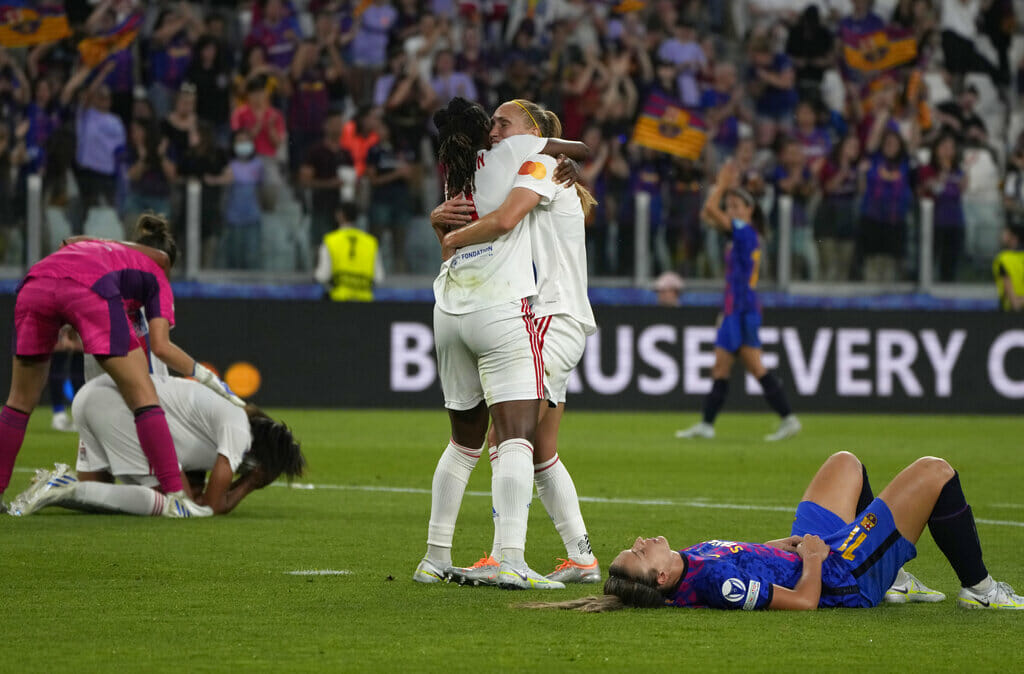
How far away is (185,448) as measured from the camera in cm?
970

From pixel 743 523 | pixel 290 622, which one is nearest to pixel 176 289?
pixel 743 523

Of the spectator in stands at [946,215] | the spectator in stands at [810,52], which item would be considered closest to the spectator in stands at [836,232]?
the spectator in stands at [946,215]

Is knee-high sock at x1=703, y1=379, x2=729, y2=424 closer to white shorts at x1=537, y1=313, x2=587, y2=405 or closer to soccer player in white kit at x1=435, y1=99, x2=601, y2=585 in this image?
soccer player in white kit at x1=435, y1=99, x2=601, y2=585

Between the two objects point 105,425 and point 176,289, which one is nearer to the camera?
point 105,425

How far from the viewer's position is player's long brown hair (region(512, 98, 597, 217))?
6957 mm

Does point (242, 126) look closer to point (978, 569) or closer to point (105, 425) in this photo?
point (105, 425)

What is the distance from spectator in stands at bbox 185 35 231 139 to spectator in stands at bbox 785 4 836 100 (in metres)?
8.30

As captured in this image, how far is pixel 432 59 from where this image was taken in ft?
71.6

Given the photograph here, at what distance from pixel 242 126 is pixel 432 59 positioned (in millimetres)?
2950

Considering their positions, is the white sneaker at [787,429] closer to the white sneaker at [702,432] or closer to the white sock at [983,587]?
the white sneaker at [702,432]

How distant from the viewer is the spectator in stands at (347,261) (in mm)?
19484

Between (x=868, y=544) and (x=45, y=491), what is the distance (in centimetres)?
486

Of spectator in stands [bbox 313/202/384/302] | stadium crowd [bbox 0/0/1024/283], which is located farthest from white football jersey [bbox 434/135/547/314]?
spectator in stands [bbox 313/202/384/302]

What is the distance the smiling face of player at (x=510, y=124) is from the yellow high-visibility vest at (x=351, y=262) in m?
12.7
